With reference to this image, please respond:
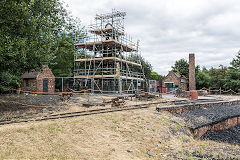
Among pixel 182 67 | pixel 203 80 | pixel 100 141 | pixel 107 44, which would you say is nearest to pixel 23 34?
pixel 100 141

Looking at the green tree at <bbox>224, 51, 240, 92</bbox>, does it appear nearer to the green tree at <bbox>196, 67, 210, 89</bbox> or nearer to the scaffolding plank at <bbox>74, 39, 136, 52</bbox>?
the green tree at <bbox>196, 67, 210, 89</bbox>

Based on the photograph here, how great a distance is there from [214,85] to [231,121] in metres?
29.3

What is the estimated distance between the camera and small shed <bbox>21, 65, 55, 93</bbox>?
29.2 m

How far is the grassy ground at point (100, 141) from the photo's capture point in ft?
19.6

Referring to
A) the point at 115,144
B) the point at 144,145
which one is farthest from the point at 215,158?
the point at 115,144

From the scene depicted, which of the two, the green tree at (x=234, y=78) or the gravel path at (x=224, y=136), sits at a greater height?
the green tree at (x=234, y=78)

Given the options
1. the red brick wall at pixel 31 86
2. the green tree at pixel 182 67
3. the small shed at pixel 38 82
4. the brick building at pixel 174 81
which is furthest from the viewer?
the green tree at pixel 182 67

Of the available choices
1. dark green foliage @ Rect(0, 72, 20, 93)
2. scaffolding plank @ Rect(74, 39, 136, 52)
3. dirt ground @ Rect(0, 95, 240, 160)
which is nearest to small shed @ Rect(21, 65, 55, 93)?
dark green foliage @ Rect(0, 72, 20, 93)

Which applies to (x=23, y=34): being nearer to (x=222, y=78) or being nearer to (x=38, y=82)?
(x=38, y=82)

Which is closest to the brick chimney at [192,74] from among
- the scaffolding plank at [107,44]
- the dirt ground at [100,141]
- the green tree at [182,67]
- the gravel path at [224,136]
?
the scaffolding plank at [107,44]

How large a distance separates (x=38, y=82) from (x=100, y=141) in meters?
24.8

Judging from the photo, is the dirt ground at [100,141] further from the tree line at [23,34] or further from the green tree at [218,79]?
the green tree at [218,79]

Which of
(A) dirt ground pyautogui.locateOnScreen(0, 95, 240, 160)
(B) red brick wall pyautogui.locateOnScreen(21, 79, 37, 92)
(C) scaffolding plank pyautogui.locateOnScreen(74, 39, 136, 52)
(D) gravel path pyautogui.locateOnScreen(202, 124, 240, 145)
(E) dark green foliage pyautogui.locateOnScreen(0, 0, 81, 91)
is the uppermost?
(C) scaffolding plank pyautogui.locateOnScreen(74, 39, 136, 52)

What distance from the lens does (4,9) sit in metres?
11.2
